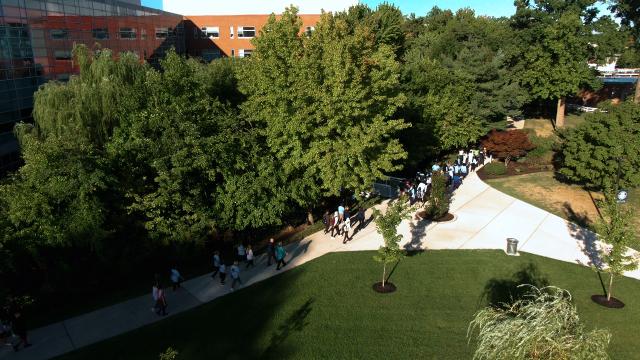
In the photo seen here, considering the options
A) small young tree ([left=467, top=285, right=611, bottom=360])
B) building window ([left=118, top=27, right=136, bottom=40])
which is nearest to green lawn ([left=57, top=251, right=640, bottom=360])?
small young tree ([left=467, top=285, right=611, bottom=360])

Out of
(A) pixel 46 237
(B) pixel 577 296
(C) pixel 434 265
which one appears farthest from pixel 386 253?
(A) pixel 46 237

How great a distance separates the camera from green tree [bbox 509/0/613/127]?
137 feet

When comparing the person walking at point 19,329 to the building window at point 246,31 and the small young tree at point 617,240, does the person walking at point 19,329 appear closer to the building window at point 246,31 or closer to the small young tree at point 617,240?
the small young tree at point 617,240

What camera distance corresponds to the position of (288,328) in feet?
46.6

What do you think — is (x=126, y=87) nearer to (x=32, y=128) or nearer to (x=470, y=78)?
(x=32, y=128)

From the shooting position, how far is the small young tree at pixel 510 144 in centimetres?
3425

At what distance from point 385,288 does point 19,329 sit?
463 inches

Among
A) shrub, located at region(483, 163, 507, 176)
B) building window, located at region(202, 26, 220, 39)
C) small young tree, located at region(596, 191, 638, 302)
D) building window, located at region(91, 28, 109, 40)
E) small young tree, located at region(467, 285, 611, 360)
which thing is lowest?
shrub, located at region(483, 163, 507, 176)

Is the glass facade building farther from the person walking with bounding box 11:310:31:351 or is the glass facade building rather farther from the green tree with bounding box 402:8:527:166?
the green tree with bounding box 402:8:527:166

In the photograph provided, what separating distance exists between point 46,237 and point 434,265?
14.3 meters

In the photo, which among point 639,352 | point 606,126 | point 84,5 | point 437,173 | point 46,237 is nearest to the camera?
point 639,352

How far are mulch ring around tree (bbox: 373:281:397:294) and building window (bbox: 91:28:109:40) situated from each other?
2935 cm

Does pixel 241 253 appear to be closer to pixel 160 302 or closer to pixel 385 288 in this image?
pixel 160 302

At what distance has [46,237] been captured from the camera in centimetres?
1555
